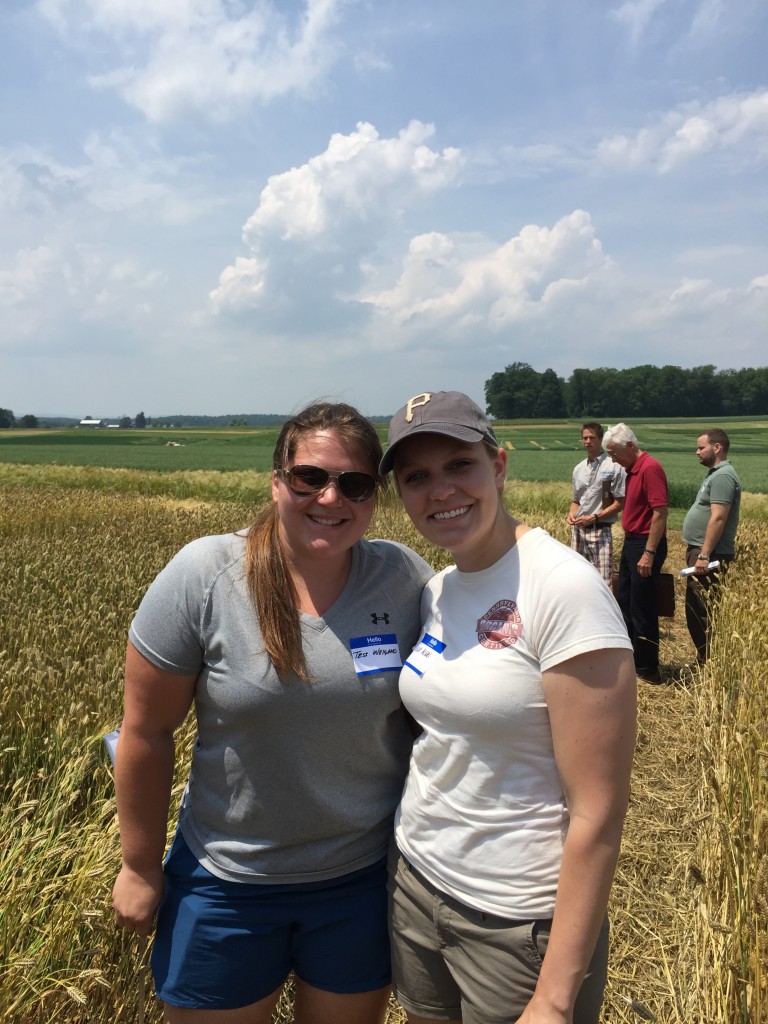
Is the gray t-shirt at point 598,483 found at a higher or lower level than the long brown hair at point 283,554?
lower

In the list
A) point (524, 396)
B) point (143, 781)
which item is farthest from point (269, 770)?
point (524, 396)

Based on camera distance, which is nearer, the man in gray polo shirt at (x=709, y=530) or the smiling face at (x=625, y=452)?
the man in gray polo shirt at (x=709, y=530)

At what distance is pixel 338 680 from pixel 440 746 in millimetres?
298

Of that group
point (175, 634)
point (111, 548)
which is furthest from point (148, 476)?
point (175, 634)

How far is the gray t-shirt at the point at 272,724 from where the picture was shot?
5.45 feet

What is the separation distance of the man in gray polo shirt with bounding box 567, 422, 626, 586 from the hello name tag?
588cm

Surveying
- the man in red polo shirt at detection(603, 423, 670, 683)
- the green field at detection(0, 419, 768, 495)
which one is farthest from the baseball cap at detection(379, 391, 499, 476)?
the green field at detection(0, 419, 768, 495)

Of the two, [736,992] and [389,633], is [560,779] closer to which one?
[389,633]

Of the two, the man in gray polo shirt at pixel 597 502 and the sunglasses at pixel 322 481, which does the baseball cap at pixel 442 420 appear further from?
the man in gray polo shirt at pixel 597 502

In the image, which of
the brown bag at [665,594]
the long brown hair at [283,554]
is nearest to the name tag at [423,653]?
the long brown hair at [283,554]

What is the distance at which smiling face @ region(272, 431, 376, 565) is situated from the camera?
1762mm

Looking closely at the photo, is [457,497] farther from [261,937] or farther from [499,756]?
[261,937]

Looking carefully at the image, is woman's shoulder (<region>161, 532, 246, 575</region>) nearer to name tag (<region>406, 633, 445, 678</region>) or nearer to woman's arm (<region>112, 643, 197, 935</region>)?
woman's arm (<region>112, 643, 197, 935</region>)

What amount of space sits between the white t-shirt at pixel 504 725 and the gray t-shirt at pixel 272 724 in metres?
0.18
